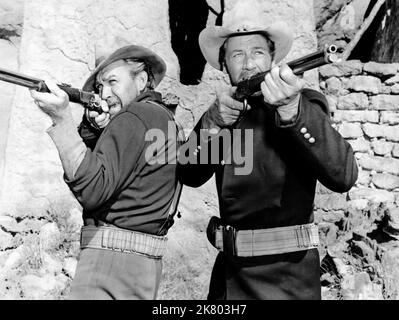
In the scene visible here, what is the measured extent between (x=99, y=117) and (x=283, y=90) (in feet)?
3.77

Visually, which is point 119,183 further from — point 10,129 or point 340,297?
point 10,129

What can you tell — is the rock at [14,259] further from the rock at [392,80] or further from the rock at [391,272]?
the rock at [392,80]

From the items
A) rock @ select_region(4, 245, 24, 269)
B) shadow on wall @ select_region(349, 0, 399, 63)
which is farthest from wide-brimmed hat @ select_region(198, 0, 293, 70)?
shadow on wall @ select_region(349, 0, 399, 63)

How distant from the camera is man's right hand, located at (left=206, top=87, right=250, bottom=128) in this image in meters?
2.18

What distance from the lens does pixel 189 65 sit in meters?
6.08

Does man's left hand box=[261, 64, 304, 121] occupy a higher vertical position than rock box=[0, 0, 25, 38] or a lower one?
lower

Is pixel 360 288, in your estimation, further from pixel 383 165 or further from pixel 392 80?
pixel 392 80

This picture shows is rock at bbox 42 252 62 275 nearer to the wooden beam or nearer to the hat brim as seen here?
the hat brim

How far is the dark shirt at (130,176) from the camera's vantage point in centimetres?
207

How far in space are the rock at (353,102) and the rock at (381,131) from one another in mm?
212

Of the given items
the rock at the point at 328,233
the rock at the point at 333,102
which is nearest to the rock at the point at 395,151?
the rock at the point at 333,102

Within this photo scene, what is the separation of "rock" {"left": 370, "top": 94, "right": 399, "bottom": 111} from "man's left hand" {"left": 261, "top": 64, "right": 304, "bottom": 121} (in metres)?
3.92
